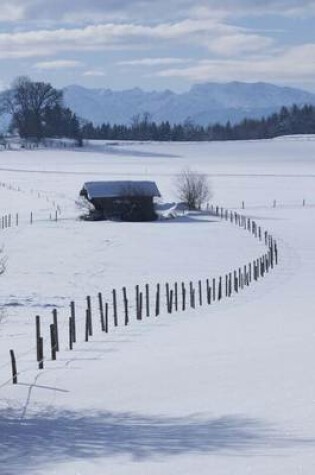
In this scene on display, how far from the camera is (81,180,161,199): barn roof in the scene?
72188 millimetres

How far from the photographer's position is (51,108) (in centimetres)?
18900

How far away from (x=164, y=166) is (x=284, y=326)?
11944cm

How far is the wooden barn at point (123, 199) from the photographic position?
7125 cm

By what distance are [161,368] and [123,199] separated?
54.8 metres

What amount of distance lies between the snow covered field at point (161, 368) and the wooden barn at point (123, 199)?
1350cm

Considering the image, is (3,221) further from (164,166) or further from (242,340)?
(164,166)

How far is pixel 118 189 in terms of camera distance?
73.4 m

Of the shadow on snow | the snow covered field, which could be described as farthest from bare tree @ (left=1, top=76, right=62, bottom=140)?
the shadow on snow

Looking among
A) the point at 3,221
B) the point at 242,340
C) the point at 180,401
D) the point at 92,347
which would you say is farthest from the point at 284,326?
the point at 3,221

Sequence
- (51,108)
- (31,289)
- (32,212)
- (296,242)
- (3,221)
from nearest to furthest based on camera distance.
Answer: (31,289) < (296,242) < (3,221) < (32,212) < (51,108)

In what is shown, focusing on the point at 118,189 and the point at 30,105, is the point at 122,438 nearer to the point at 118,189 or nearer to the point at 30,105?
the point at 118,189

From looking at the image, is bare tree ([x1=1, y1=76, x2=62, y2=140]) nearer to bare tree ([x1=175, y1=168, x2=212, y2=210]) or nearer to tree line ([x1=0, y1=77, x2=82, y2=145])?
tree line ([x1=0, y1=77, x2=82, y2=145])

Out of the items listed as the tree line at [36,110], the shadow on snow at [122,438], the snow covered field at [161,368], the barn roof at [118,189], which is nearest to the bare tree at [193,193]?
the barn roof at [118,189]

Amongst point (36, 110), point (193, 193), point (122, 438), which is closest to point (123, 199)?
point (193, 193)
